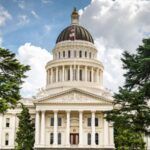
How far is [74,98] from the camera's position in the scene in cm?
8731

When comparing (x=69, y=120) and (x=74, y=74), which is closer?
(x=69, y=120)

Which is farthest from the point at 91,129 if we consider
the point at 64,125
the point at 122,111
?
the point at 122,111

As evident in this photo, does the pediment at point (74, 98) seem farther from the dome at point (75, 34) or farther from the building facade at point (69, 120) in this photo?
the dome at point (75, 34)

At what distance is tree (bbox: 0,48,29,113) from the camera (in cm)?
3253

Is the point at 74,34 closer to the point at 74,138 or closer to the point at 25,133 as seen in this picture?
the point at 74,138

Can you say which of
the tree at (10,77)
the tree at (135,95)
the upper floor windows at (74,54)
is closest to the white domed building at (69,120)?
the upper floor windows at (74,54)

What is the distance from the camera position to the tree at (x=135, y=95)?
37750mm

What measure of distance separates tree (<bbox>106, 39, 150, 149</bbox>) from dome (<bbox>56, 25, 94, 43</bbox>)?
64.6 m

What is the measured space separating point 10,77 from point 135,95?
Answer: 40.6 feet

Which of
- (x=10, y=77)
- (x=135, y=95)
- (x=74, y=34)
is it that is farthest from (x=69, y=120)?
(x=10, y=77)

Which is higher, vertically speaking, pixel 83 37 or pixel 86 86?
pixel 83 37

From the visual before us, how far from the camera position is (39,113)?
87.0m

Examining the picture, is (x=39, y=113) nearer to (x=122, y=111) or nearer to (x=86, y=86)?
(x=86, y=86)

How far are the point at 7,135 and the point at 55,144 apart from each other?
15.1 m
